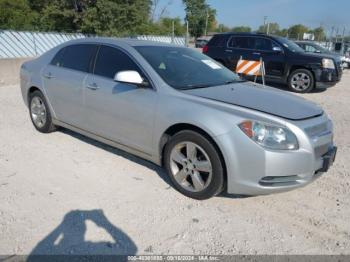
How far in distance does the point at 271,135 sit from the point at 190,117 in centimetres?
80

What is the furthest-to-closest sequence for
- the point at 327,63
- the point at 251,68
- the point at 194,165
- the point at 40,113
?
the point at 327,63, the point at 251,68, the point at 40,113, the point at 194,165

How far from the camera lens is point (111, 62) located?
4262mm

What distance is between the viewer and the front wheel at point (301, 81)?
10.4 m

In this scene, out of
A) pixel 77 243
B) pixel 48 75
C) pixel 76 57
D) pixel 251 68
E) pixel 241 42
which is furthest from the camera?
pixel 241 42

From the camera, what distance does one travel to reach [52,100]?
16.5 feet

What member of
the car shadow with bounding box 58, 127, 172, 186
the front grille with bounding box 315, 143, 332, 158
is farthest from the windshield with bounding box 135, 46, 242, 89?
the front grille with bounding box 315, 143, 332, 158

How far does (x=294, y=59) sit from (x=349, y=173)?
6.82m

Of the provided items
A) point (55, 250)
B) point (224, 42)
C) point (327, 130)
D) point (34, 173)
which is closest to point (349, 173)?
point (327, 130)

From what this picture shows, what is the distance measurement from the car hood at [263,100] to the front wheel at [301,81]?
707cm

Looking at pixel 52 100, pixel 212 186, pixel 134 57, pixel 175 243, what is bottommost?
pixel 175 243

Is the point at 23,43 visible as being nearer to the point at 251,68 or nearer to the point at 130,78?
the point at 251,68

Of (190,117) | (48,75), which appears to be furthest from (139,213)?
(48,75)

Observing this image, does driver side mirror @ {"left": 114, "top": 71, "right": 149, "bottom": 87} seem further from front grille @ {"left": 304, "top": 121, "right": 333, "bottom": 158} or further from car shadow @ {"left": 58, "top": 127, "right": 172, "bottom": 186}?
front grille @ {"left": 304, "top": 121, "right": 333, "bottom": 158}

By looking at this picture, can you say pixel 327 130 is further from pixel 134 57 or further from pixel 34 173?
pixel 34 173
